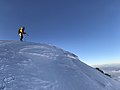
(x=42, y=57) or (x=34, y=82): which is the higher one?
(x=42, y=57)

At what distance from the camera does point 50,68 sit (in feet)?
65.0

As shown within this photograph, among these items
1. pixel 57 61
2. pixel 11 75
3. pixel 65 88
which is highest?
pixel 57 61

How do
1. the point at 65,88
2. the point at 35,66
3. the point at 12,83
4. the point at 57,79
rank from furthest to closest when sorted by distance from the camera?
the point at 35,66, the point at 57,79, the point at 65,88, the point at 12,83

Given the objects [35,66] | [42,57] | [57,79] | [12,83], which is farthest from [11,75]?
[42,57]

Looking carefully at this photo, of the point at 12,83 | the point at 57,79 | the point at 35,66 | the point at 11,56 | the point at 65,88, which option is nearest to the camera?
the point at 12,83

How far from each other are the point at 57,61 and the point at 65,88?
5.99 m

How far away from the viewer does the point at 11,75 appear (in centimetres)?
1697

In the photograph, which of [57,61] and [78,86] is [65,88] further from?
[57,61]

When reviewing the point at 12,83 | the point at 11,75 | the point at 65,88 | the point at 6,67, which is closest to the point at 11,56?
the point at 6,67

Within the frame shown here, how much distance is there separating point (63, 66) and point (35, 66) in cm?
360

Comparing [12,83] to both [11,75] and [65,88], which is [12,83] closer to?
[11,75]

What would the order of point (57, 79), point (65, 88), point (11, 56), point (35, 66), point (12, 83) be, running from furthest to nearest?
point (11, 56) → point (35, 66) → point (57, 79) → point (65, 88) → point (12, 83)

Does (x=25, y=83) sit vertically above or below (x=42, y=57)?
below

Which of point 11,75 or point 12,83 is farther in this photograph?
point 11,75
